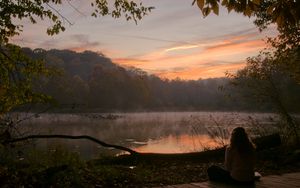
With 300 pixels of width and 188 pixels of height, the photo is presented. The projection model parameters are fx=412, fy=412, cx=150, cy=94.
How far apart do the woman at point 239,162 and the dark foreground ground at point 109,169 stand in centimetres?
129

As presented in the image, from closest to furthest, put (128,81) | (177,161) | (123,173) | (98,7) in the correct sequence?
(123,173)
(98,7)
(177,161)
(128,81)

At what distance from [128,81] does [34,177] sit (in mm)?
103842

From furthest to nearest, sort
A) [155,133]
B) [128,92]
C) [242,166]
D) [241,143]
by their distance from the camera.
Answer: [128,92] → [155,133] → [241,143] → [242,166]

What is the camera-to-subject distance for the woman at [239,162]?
7.92 metres

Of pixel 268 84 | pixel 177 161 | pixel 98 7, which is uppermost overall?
pixel 98 7

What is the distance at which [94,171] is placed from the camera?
31.3ft

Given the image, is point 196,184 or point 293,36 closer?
point 196,184

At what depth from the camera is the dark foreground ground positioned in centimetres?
800

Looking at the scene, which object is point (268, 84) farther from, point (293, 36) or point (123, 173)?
point (123, 173)

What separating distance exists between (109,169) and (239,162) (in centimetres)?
324

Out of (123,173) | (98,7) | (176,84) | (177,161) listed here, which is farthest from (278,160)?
(176,84)

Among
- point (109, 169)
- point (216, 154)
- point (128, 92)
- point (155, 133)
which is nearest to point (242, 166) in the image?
point (109, 169)

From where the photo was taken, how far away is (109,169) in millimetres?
9703

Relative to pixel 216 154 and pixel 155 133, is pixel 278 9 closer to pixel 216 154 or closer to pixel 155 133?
pixel 216 154
